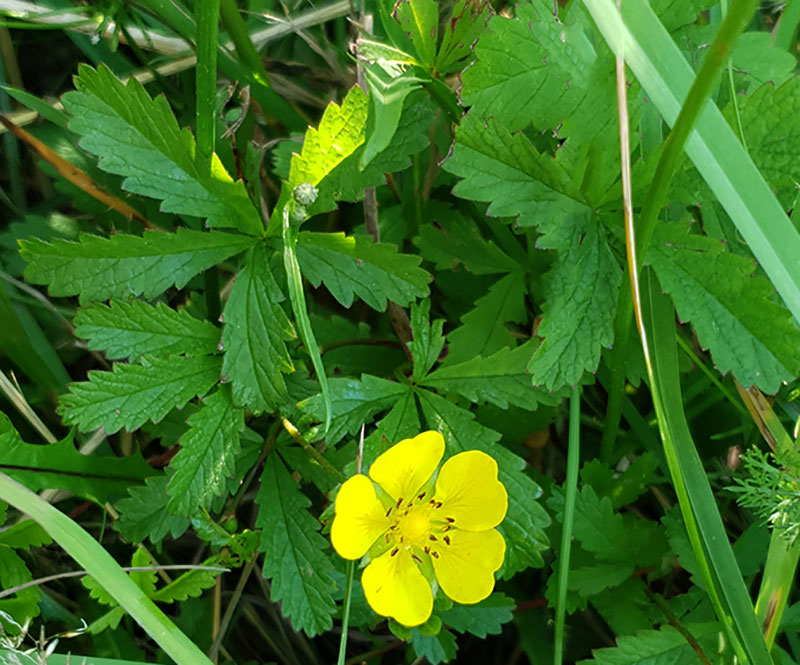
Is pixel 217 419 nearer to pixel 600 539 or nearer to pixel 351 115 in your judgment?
pixel 351 115

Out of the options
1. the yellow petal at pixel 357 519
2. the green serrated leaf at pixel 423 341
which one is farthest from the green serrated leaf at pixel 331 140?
the yellow petal at pixel 357 519

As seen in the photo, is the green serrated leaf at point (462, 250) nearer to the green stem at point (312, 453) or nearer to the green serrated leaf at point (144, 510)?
the green stem at point (312, 453)

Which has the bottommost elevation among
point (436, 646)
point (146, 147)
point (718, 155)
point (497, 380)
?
point (436, 646)

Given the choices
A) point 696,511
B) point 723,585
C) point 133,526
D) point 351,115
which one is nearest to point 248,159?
point 351,115

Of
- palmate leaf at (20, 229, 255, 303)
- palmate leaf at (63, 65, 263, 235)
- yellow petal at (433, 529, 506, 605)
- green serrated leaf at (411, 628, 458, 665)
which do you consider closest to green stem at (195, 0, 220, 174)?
palmate leaf at (63, 65, 263, 235)

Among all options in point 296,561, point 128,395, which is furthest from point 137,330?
point 296,561

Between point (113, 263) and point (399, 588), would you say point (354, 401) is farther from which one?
point (113, 263)
